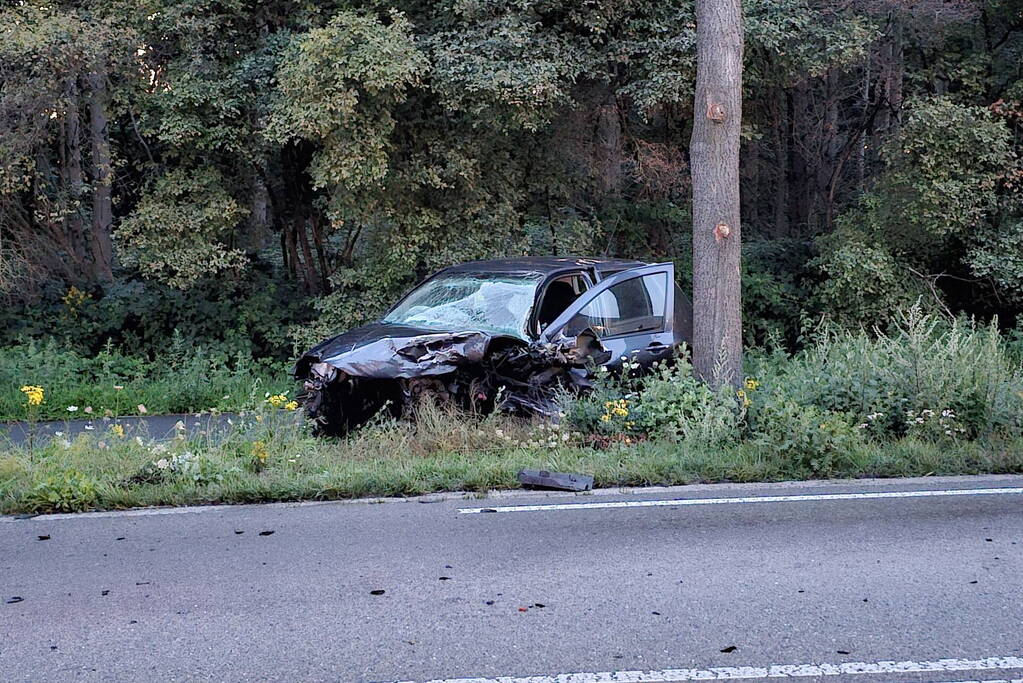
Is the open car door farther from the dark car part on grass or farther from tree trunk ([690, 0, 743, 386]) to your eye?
the dark car part on grass

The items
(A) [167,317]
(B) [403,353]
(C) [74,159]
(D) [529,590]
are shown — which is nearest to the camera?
(D) [529,590]

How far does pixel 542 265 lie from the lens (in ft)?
35.4

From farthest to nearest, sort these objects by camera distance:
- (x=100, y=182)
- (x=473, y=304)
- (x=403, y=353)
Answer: (x=100, y=182), (x=473, y=304), (x=403, y=353)

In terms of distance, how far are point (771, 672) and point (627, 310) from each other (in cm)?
619

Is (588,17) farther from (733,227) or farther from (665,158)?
(733,227)

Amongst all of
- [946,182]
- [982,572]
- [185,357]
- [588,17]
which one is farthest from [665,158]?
[982,572]

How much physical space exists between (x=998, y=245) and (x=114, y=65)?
12633 mm

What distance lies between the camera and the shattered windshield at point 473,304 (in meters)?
9.95

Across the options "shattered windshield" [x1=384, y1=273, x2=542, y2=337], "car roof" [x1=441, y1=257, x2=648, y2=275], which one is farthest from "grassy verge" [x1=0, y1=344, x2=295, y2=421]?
"car roof" [x1=441, y1=257, x2=648, y2=275]

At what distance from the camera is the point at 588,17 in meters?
14.7

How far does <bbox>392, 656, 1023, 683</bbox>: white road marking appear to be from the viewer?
4.44 m

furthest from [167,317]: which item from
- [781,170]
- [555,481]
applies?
[781,170]

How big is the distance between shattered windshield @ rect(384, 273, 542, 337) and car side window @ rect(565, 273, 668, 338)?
1.83 ft

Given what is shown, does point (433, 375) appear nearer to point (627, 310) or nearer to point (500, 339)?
point (500, 339)
